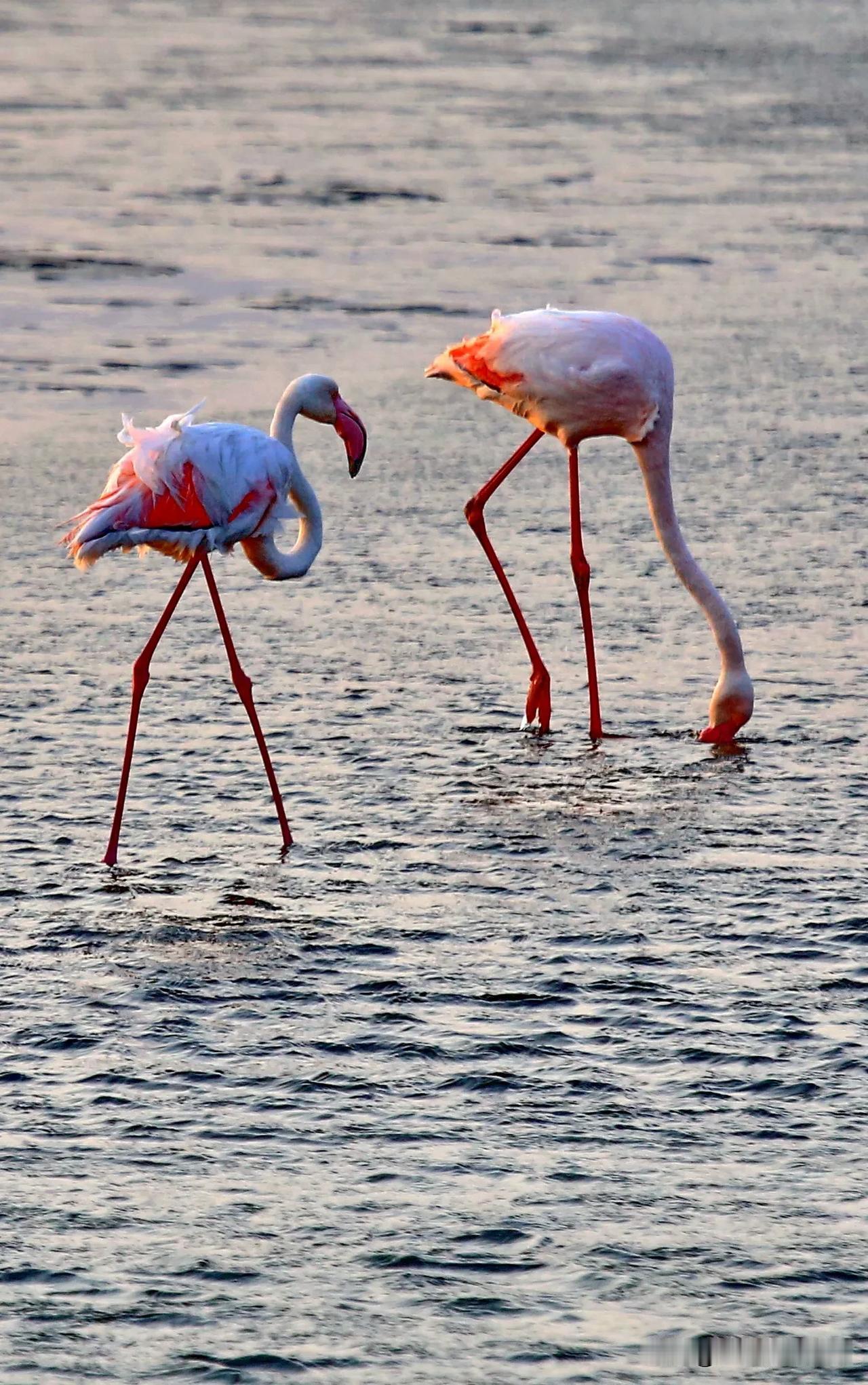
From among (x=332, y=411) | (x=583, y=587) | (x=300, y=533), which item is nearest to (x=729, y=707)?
(x=583, y=587)

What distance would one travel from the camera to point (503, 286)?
14.3m

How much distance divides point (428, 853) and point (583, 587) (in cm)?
191

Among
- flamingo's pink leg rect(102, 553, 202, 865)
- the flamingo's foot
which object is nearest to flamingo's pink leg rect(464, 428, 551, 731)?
the flamingo's foot

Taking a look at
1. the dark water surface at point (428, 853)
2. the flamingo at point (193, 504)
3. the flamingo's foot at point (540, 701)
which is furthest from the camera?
the flamingo's foot at point (540, 701)

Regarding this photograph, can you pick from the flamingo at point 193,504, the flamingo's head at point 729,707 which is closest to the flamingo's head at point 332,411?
the flamingo at point 193,504

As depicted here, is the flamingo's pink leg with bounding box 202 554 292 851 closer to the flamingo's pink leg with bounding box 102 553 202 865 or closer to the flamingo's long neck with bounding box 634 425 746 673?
the flamingo's pink leg with bounding box 102 553 202 865

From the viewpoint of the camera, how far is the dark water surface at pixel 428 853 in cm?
474

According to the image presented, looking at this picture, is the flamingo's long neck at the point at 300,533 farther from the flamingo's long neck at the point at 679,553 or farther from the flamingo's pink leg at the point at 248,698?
the flamingo's long neck at the point at 679,553

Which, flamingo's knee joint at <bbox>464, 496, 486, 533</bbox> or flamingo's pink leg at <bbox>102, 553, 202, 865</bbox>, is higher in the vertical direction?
flamingo's knee joint at <bbox>464, 496, 486, 533</bbox>

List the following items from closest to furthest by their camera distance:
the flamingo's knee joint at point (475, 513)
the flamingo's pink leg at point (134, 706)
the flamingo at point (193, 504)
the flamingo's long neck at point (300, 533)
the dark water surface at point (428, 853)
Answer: the dark water surface at point (428, 853), the flamingo's pink leg at point (134, 706), the flamingo at point (193, 504), the flamingo's long neck at point (300, 533), the flamingo's knee joint at point (475, 513)

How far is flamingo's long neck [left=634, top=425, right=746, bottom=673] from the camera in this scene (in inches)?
322

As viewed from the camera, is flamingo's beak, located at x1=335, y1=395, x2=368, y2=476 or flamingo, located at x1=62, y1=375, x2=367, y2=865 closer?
flamingo, located at x1=62, y1=375, x2=367, y2=865

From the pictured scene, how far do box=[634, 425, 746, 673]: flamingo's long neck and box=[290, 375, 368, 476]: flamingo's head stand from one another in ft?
3.70

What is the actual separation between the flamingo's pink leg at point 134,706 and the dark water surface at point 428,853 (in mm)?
75
